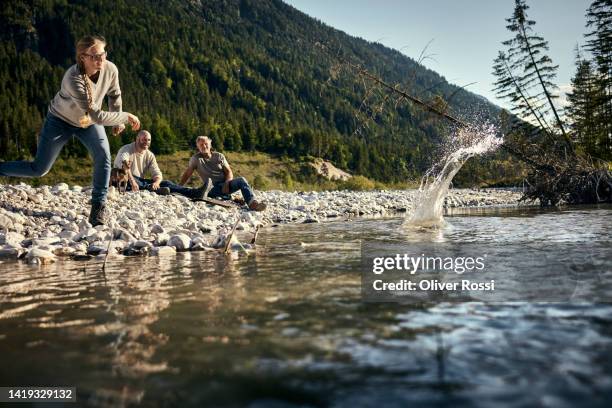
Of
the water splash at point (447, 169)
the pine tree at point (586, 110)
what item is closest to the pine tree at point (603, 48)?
the pine tree at point (586, 110)

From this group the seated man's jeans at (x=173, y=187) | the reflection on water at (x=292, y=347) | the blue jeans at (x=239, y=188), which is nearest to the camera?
the reflection on water at (x=292, y=347)

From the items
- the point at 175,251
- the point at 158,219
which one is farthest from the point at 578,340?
the point at 158,219

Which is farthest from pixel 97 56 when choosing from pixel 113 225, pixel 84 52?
pixel 113 225

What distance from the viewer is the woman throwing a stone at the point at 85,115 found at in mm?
5754

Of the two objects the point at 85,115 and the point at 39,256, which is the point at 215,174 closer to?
the point at 85,115

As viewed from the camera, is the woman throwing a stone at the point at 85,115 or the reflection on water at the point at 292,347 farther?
the woman throwing a stone at the point at 85,115

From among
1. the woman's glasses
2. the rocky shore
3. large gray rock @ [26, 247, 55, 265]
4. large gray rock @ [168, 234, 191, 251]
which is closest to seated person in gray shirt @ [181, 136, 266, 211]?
the rocky shore

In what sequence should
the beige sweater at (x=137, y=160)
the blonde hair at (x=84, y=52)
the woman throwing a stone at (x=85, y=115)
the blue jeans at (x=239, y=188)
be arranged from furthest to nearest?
the blue jeans at (x=239, y=188) < the beige sweater at (x=137, y=160) < the woman throwing a stone at (x=85, y=115) < the blonde hair at (x=84, y=52)

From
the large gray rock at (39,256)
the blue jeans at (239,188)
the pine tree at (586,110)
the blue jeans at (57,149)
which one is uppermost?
the pine tree at (586,110)

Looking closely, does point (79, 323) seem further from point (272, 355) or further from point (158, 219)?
point (158, 219)

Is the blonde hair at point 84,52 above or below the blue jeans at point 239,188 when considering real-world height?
above

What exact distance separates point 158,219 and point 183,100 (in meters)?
154

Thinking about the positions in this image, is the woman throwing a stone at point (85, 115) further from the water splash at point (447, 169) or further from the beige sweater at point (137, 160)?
the water splash at point (447, 169)

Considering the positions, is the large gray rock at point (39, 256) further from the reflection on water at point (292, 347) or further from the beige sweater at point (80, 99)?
the beige sweater at point (80, 99)
